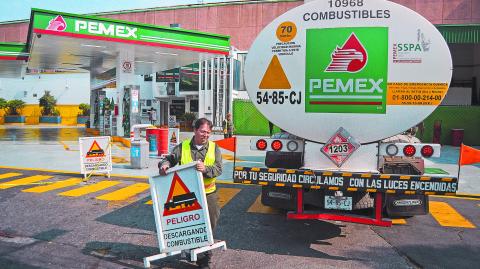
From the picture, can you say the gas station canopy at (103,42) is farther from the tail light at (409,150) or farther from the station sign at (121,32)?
the tail light at (409,150)

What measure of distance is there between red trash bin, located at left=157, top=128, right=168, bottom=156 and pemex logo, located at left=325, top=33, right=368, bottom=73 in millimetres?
9954

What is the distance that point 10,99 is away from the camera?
153 feet

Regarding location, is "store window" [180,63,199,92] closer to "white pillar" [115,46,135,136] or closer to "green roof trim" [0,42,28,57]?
"white pillar" [115,46,135,136]

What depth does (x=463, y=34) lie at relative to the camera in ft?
70.1

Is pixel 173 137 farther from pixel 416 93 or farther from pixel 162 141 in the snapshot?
pixel 416 93

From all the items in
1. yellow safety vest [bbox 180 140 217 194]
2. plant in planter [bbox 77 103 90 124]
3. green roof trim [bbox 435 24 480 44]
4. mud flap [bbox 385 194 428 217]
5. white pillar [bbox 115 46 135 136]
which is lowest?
mud flap [bbox 385 194 428 217]

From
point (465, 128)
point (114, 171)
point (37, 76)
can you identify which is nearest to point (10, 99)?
point (37, 76)

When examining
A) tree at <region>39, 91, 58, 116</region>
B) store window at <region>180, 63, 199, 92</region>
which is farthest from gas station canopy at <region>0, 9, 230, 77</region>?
tree at <region>39, 91, 58, 116</region>

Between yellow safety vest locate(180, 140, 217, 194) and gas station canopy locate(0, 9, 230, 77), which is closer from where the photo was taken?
yellow safety vest locate(180, 140, 217, 194)

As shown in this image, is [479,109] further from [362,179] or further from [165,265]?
[165,265]

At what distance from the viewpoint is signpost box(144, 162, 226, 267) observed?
14.0 feet

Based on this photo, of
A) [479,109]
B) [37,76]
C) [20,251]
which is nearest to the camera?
[20,251]

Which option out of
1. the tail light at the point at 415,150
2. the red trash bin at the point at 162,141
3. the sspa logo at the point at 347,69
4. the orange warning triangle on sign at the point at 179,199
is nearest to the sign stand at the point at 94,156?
the red trash bin at the point at 162,141

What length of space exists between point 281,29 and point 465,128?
19344 millimetres
